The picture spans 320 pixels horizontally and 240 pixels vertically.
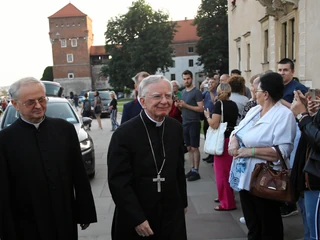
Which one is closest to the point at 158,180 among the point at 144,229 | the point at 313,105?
the point at 144,229

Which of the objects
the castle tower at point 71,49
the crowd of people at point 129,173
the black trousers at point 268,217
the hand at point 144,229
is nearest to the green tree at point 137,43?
the castle tower at point 71,49

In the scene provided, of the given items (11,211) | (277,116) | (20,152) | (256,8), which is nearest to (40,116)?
(20,152)

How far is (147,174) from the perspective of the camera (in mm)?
2557

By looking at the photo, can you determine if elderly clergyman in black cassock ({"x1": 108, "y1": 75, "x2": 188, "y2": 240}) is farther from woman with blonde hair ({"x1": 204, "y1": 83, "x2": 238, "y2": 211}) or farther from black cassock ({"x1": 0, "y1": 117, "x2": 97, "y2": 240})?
woman with blonde hair ({"x1": 204, "y1": 83, "x2": 238, "y2": 211})

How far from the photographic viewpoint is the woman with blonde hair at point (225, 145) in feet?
16.0

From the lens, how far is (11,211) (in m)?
2.51

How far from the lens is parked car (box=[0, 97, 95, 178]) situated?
6.78m

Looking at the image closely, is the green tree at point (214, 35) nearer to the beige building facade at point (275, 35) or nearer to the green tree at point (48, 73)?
the beige building facade at point (275, 35)

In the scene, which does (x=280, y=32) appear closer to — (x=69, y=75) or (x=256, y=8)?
(x=256, y=8)

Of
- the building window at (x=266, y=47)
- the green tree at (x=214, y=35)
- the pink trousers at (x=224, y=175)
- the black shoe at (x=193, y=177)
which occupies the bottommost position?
the black shoe at (x=193, y=177)

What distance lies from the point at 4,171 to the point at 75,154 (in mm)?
548

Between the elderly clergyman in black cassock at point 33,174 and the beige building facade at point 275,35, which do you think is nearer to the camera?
the elderly clergyman in black cassock at point 33,174

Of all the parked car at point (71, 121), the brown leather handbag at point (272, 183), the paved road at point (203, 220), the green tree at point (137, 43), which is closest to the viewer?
the brown leather handbag at point (272, 183)

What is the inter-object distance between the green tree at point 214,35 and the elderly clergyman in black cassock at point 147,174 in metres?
41.4
